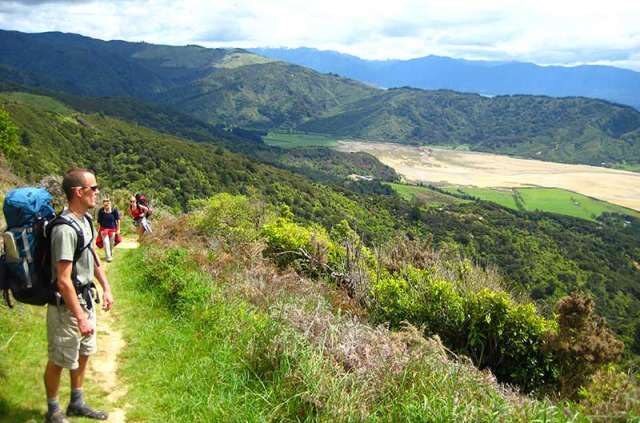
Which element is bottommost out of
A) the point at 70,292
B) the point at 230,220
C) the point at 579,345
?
the point at 579,345

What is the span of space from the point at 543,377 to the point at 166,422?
267 inches

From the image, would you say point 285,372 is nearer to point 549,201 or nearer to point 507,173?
point 549,201

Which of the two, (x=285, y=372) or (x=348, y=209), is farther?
(x=348, y=209)

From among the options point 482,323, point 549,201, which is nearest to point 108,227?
point 482,323

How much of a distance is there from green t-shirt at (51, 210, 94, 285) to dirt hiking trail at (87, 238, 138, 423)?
1392mm

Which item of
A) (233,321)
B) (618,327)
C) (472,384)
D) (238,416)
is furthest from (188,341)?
(618,327)

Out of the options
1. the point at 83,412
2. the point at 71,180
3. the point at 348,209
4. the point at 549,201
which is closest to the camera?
the point at 71,180

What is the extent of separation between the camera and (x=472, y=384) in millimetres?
3777

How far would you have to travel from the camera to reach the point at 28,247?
10.9 feet

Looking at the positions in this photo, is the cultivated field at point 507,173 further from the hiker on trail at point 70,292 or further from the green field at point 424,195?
the hiker on trail at point 70,292

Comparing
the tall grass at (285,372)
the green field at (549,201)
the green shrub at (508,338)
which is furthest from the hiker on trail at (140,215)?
the green field at (549,201)

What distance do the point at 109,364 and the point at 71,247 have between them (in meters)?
2.21

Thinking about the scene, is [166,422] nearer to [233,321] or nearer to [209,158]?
[233,321]

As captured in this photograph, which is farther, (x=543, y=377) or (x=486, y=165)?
(x=486, y=165)
